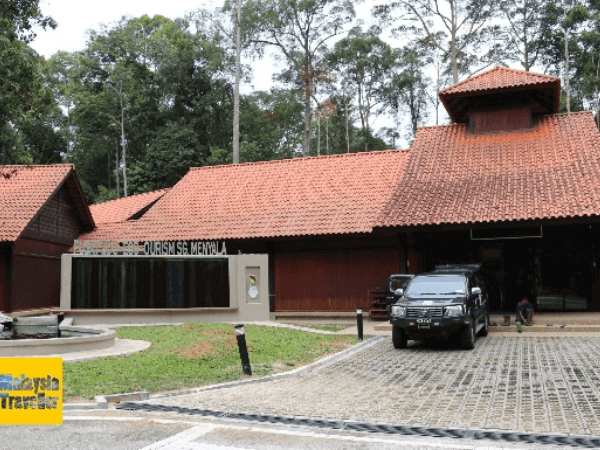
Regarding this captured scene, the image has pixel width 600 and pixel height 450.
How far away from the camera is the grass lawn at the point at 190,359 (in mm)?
10602

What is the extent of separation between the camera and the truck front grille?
14.5 m

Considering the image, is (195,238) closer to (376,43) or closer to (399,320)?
(399,320)

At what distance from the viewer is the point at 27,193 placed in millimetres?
26453

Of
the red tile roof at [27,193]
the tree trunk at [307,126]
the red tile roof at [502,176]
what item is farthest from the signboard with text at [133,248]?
the tree trunk at [307,126]

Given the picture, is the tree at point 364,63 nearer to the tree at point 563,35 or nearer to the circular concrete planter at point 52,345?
the tree at point 563,35

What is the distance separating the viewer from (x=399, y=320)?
1470 centimetres

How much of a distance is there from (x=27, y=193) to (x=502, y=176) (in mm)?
19502

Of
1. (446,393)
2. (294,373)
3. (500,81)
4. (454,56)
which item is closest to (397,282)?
(294,373)

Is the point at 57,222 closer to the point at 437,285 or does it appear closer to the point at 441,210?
the point at 441,210

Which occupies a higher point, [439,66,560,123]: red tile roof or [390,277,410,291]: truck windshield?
[439,66,560,123]: red tile roof

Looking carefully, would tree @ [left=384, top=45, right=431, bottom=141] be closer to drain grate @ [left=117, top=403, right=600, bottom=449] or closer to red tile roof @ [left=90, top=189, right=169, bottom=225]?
red tile roof @ [left=90, top=189, right=169, bottom=225]

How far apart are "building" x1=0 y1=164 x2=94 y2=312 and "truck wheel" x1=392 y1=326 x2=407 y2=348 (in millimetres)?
15608

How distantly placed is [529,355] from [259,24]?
35.3 meters

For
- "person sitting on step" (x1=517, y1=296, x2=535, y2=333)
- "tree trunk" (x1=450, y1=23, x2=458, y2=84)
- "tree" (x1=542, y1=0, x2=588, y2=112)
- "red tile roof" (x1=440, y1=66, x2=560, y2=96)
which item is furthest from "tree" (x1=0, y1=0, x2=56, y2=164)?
"tree" (x1=542, y1=0, x2=588, y2=112)
